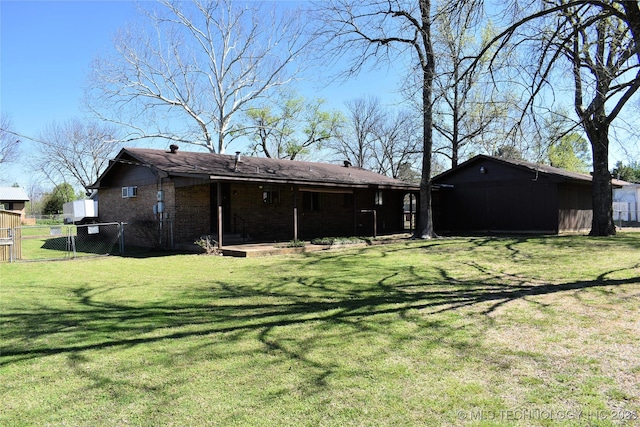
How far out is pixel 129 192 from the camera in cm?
1725

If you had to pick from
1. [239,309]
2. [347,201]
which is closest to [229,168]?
[347,201]

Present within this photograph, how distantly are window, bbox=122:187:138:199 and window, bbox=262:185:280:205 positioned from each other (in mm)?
5074

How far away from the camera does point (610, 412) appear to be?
2816 mm

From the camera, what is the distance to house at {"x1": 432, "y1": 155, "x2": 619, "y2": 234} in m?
18.8

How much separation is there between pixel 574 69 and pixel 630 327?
14.5 ft

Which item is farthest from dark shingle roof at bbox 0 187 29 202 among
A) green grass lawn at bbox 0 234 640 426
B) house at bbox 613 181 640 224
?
house at bbox 613 181 640 224

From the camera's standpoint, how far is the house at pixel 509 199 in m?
18.8

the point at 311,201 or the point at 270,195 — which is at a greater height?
the point at 270,195

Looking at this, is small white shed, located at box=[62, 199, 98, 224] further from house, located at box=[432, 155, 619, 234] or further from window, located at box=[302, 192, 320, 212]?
house, located at box=[432, 155, 619, 234]

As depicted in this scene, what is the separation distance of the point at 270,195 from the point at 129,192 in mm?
5652

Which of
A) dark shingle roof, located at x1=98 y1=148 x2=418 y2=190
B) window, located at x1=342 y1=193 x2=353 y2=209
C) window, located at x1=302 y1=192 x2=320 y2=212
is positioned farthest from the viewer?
window, located at x1=342 y1=193 x2=353 y2=209

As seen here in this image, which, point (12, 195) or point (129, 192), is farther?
point (12, 195)

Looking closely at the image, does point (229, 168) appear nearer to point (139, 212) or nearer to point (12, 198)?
point (139, 212)

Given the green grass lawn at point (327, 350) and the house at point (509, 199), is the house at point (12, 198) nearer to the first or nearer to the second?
the house at point (509, 199)
